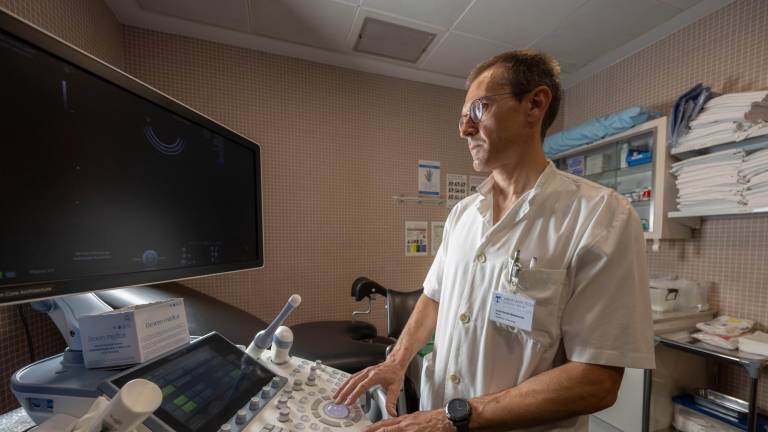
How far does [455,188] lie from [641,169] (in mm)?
1260

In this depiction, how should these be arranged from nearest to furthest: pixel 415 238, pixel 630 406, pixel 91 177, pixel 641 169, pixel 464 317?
pixel 91 177 → pixel 464 317 → pixel 630 406 → pixel 641 169 → pixel 415 238

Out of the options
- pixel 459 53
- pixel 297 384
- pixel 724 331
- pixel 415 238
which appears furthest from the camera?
pixel 415 238

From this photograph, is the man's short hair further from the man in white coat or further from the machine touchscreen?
the machine touchscreen

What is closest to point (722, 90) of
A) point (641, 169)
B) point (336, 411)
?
point (641, 169)

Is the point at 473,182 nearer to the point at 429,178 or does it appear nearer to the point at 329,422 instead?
the point at 429,178

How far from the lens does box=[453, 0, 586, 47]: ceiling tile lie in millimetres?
1737

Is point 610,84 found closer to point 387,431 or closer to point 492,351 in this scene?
point 492,351

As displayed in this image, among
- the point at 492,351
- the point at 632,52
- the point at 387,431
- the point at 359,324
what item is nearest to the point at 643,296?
the point at 492,351

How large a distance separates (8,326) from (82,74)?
0.92 metres

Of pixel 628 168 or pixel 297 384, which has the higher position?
pixel 628 168

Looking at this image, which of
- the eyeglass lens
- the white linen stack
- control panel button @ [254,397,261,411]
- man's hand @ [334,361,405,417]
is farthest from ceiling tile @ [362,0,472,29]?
control panel button @ [254,397,261,411]

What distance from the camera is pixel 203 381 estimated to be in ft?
1.79

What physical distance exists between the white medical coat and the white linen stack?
1.28 metres

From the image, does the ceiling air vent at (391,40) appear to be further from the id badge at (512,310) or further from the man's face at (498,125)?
the id badge at (512,310)
